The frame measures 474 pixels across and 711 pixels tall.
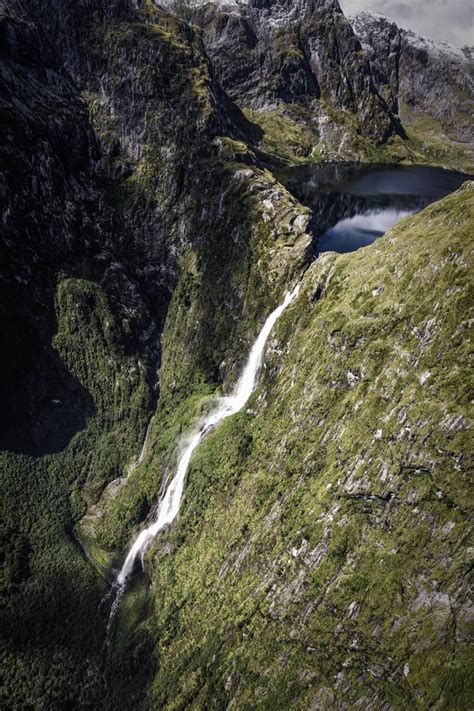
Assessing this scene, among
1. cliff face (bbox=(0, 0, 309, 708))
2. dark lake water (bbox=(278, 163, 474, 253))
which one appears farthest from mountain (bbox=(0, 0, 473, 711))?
dark lake water (bbox=(278, 163, 474, 253))

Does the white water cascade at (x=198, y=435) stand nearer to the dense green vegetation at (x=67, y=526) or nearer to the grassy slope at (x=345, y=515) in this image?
the grassy slope at (x=345, y=515)

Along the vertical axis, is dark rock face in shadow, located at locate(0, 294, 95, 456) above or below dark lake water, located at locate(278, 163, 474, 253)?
below

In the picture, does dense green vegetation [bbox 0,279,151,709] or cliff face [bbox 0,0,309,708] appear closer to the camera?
Result: dense green vegetation [bbox 0,279,151,709]

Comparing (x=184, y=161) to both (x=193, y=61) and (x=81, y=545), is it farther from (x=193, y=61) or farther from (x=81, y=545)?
(x=81, y=545)

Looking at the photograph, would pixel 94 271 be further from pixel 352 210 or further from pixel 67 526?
pixel 352 210

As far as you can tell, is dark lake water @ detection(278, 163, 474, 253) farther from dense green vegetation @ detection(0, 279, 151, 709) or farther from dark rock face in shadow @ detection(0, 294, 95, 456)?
Answer: dark rock face in shadow @ detection(0, 294, 95, 456)

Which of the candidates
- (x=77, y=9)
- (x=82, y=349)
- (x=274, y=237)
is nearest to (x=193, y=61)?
(x=77, y=9)
